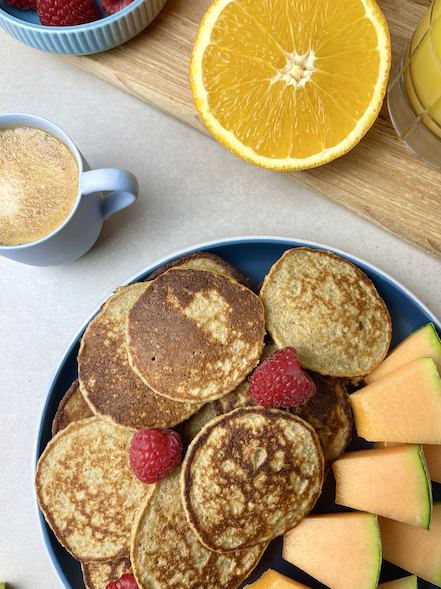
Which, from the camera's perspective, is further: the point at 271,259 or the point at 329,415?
the point at 271,259

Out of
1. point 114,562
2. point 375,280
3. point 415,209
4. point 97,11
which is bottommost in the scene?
point 114,562

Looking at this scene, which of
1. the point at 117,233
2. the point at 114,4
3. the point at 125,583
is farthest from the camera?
the point at 117,233

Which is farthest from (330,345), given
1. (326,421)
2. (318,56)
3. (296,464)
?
(318,56)

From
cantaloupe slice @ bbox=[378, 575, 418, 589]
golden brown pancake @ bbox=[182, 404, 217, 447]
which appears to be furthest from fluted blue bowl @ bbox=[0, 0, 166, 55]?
cantaloupe slice @ bbox=[378, 575, 418, 589]

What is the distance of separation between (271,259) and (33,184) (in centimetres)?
68

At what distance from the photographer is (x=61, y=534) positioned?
50.2 inches

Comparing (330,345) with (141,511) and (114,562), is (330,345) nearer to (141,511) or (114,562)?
(141,511)

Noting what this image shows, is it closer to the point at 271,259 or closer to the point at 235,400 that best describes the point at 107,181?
the point at 271,259

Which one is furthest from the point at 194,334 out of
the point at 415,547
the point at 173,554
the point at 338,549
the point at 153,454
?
the point at 415,547

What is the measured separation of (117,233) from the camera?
1.52m

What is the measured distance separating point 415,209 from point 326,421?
25.7 inches

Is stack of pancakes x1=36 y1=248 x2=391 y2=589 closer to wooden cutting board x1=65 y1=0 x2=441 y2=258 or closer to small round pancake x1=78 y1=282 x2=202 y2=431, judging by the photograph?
small round pancake x1=78 y1=282 x2=202 y2=431

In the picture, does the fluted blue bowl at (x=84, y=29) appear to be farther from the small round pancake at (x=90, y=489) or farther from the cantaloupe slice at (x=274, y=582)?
the cantaloupe slice at (x=274, y=582)

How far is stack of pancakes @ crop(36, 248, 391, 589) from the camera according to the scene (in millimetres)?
1222
